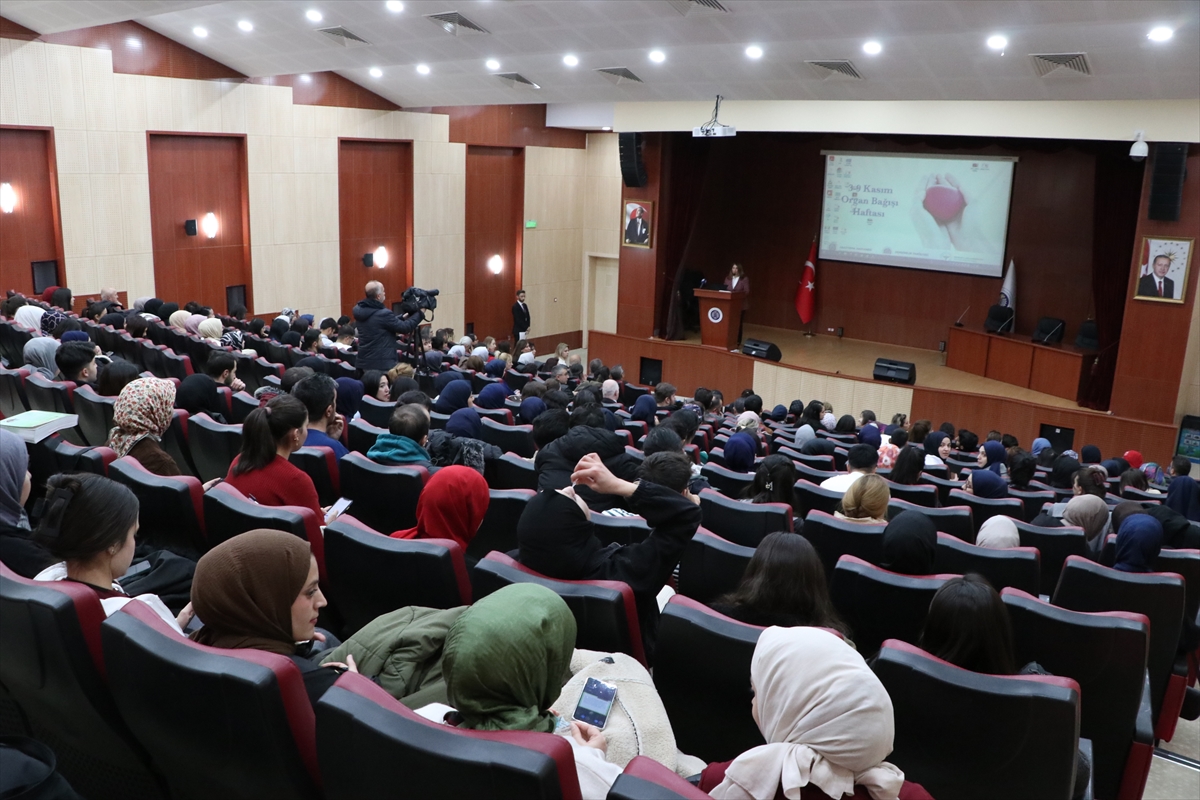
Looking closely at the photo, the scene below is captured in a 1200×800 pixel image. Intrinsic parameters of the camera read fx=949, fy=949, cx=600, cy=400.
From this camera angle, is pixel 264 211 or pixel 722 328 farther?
pixel 722 328

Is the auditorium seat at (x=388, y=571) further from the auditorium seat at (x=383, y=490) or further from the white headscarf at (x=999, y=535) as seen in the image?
the white headscarf at (x=999, y=535)

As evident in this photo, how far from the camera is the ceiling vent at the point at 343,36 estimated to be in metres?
11.6

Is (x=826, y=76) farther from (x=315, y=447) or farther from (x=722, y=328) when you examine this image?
(x=315, y=447)

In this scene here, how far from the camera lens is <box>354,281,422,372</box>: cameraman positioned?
9.10 meters

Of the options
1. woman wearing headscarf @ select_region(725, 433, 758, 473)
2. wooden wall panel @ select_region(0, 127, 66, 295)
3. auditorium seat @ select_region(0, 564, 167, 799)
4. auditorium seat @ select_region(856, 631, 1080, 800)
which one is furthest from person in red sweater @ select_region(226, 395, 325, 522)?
wooden wall panel @ select_region(0, 127, 66, 295)

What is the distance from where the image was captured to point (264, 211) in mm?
14070

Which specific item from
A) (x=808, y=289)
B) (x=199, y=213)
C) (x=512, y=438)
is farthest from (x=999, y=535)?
(x=808, y=289)

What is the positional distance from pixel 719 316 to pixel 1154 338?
20.6 ft

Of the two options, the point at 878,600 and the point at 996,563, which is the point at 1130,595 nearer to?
the point at 996,563

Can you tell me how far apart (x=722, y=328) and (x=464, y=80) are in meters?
5.62

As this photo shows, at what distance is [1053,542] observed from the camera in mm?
4996

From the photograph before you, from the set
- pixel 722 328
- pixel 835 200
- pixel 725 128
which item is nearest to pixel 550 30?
pixel 725 128

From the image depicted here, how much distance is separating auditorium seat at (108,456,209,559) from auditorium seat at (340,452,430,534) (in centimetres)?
83

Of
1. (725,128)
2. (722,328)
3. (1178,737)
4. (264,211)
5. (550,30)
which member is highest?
(550,30)
